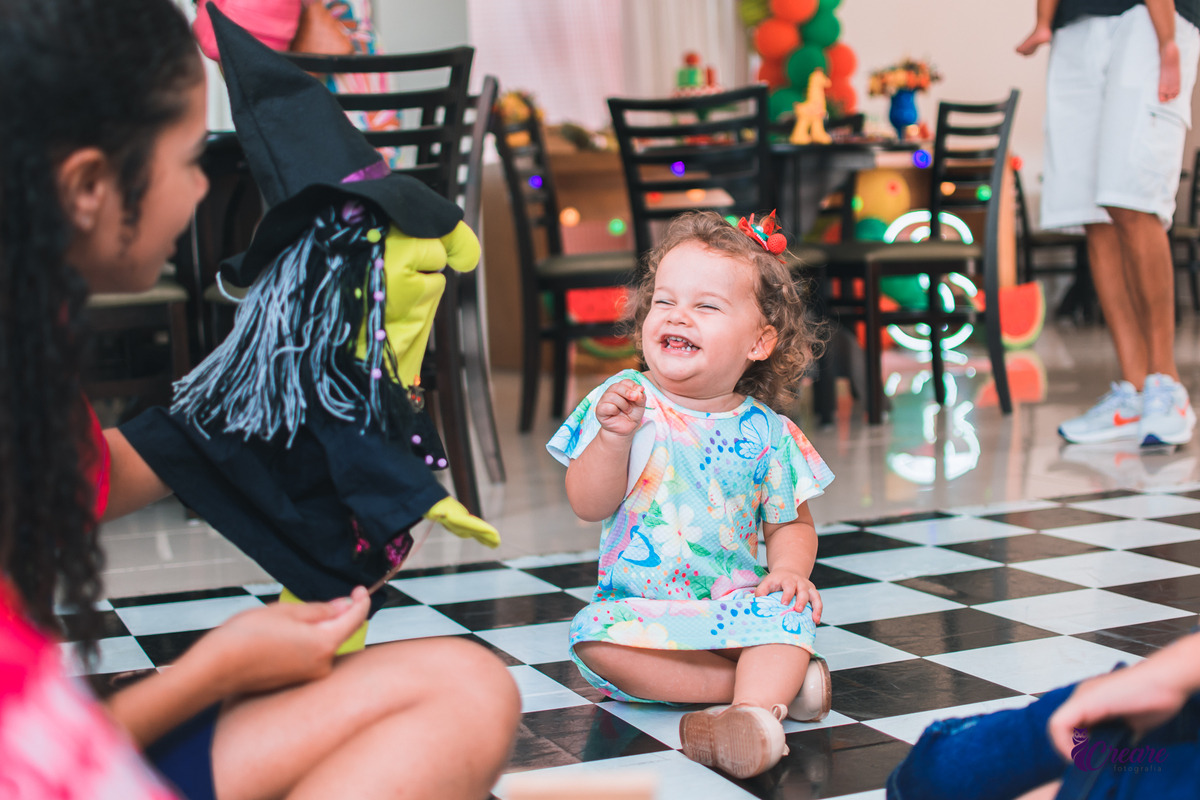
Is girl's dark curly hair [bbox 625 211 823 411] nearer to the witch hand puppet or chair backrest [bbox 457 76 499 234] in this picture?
the witch hand puppet

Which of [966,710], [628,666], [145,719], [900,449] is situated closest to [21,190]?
[145,719]

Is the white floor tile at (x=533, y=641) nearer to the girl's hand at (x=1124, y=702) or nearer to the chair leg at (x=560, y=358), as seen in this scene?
the girl's hand at (x=1124, y=702)

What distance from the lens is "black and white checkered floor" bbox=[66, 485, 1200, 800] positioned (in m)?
1.17

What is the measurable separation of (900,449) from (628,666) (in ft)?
6.05

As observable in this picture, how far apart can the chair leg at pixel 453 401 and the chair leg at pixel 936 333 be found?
1832 millimetres

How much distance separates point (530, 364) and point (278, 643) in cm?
286

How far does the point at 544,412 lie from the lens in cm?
409

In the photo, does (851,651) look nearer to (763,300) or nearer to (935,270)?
(763,300)

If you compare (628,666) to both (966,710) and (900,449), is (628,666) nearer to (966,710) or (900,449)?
(966,710)

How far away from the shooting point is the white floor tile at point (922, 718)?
3.92 feet

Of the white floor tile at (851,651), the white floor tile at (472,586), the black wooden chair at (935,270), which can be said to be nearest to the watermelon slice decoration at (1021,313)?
the black wooden chair at (935,270)

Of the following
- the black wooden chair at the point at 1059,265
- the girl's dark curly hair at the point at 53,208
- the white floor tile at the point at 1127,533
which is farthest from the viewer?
the black wooden chair at the point at 1059,265

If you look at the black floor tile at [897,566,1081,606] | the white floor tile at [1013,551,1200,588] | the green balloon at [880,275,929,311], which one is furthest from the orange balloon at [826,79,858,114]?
the black floor tile at [897,566,1081,606]

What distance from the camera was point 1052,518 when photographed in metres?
2.20
